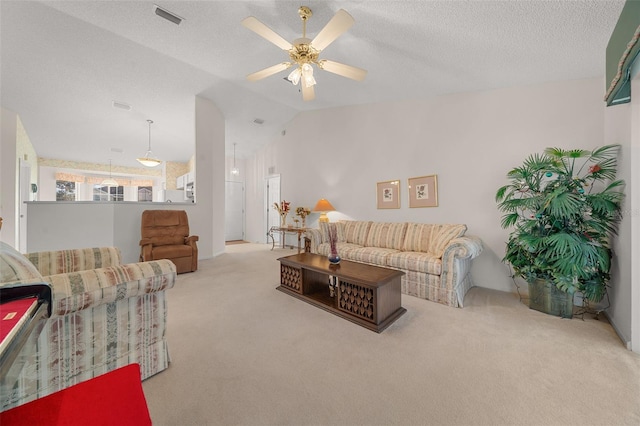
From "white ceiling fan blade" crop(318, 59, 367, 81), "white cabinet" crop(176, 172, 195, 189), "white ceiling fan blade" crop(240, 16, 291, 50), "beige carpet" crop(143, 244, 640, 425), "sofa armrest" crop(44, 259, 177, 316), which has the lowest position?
"beige carpet" crop(143, 244, 640, 425)

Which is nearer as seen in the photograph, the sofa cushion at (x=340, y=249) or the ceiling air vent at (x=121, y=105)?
the sofa cushion at (x=340, y=249)

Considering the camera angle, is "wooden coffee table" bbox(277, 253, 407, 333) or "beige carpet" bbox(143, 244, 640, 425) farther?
"wooden coffee table" bbox(277, 253, 407, 333)

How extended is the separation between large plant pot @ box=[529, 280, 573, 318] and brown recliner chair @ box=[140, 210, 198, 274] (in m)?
4.41

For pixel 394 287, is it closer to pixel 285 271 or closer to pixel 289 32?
pixel 285 271

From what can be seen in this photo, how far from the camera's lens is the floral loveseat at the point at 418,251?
2590 millimetres

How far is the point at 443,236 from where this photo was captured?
3.06m

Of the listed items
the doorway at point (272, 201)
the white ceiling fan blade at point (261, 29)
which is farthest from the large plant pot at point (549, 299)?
the doorway at point (272, 201)

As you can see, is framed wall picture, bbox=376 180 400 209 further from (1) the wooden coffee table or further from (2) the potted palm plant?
(1) the wooden coffee table

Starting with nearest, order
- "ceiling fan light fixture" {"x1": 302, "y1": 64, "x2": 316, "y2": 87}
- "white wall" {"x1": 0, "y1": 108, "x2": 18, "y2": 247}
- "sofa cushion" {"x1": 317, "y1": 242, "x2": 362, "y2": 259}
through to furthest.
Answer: "ceiling fan light fixture" {"x1": 302, "y1": 64, "x2": 316, "y2": 87}
"sofa cushion" {"x1": 317, "y1": 242, "x2": 362, "y2": 259}
"white wall" {"x1": 0, "y1": 108, "x2": 18, "y2": 247}

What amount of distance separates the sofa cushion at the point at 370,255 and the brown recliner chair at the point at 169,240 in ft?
8.09

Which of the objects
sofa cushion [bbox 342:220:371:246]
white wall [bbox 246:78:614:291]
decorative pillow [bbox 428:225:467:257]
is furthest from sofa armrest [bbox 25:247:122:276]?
white wall [bbox 246:78:614:291]

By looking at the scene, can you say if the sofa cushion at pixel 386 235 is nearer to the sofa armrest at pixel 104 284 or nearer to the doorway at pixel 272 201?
the sofa armrest at pixel 104 284

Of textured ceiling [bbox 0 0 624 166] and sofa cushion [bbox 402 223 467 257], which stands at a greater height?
textured ceiling [bbox 0 0 624 166]

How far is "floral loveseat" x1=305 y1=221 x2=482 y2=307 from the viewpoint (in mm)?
2590
